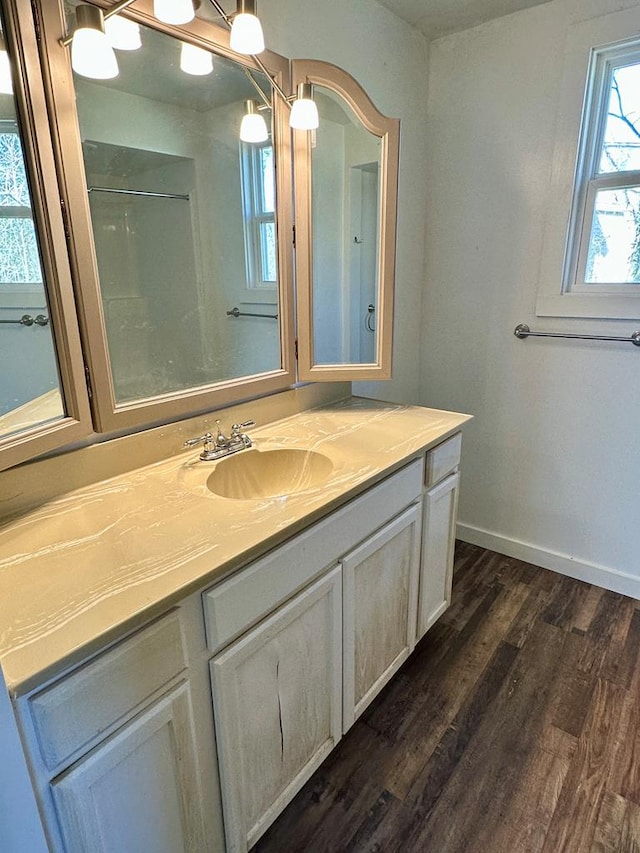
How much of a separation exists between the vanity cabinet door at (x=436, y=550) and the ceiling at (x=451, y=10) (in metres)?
1.78

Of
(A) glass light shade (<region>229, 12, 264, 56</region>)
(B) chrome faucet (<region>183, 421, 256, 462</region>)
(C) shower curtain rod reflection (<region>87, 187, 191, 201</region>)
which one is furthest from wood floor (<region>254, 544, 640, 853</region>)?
(A) glass light shade (<region>229, 12, 264, 56</region>)

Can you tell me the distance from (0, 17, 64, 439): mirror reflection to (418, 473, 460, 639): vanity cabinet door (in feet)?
3.73

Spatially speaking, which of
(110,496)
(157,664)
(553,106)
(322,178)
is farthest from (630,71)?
(157,664)

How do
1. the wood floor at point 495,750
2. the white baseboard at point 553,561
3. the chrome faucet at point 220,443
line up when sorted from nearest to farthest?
the wood floor at point 495,750
the chrome faucet at point 220,443
the white baseboard at point 553,561

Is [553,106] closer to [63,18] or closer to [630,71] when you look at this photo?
[630,71]

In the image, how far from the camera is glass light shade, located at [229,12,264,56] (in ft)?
3.75

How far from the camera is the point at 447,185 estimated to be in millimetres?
2262

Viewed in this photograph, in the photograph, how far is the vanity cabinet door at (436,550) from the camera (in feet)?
5.44

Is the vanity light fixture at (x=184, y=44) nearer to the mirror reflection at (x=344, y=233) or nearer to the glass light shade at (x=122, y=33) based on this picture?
the glass light shade at (x=122, y=33)

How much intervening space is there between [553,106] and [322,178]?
1.03 metres

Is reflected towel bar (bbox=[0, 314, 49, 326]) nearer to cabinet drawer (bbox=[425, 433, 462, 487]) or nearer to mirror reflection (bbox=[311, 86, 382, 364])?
mirror reflection (bbox=[311, 86, 382, 364])

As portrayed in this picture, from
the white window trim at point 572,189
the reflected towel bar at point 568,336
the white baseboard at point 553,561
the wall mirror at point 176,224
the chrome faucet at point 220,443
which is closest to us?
the wall mirror at point 176,224

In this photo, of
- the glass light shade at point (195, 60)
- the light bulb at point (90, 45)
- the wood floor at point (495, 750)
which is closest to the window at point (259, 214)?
the glass light shade at point (195, 60)

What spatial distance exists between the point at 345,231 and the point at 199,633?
1422 millimetres
